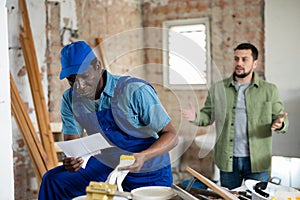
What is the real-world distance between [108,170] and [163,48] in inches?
102

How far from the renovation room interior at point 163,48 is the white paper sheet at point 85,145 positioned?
962 mm

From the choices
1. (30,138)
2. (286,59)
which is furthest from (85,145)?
(286,59)

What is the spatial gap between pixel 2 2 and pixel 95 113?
67cm

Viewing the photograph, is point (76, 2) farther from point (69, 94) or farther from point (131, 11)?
point (69, 94)

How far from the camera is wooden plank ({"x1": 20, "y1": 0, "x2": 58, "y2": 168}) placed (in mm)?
2988

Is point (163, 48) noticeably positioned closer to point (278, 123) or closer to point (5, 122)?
point (278, 123)

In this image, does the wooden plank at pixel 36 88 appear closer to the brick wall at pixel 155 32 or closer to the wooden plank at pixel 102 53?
the brick wall at pixel 155 32

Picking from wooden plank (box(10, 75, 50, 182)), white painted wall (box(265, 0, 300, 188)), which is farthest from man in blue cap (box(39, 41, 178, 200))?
white painted wall (box(265, 0, 300, 188))

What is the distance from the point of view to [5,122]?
1450 mm

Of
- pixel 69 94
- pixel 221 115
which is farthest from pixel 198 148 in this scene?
pixel 69 94

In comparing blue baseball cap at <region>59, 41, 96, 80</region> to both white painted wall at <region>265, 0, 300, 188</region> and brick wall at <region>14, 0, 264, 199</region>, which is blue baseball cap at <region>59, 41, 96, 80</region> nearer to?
brick wall at <region>14, 0, 264, 199</region>

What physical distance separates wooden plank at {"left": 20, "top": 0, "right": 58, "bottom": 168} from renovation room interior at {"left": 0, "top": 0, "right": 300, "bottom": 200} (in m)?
0.03

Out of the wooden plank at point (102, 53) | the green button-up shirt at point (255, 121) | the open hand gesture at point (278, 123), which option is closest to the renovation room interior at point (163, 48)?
the wooden plank at point (102, 53)

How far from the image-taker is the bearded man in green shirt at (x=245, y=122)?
288 cm
